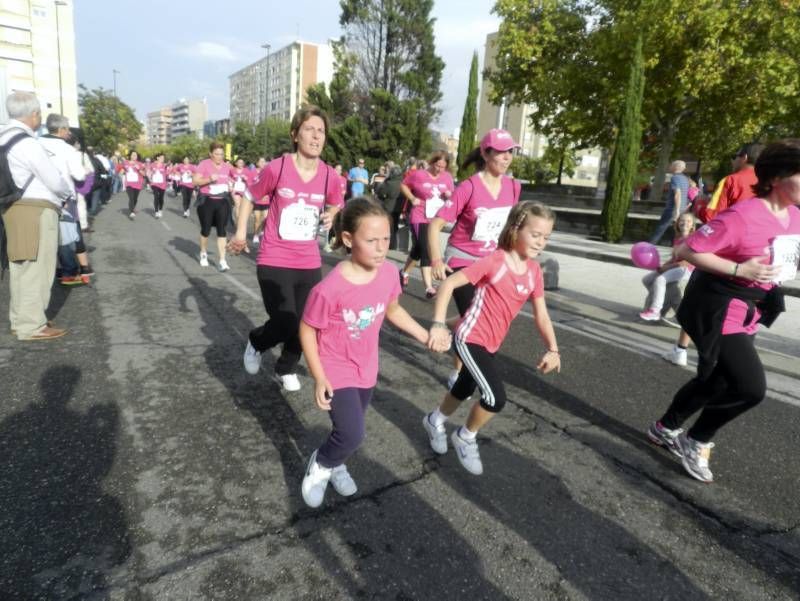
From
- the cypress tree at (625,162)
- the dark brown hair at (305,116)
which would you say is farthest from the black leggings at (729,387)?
the cypress tree at (625,162)

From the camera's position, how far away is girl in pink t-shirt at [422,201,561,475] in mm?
2928

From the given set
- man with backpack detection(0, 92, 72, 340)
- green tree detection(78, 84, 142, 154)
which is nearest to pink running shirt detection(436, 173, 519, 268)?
man with backpack detection(0, 92, 72, 340)

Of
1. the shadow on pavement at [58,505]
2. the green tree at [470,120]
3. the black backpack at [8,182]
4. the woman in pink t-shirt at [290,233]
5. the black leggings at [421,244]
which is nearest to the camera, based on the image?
the shadow on pavement at [58,505]

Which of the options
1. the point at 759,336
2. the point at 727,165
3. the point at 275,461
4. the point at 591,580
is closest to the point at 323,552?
the point at 275,461

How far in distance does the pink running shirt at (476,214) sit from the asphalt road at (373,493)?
119cm

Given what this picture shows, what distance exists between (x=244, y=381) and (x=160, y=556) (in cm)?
210

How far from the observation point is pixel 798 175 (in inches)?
108

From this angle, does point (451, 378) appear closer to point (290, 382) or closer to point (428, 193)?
point (290, 382)

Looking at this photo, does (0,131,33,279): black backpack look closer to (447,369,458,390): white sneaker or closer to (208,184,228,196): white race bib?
(447,369,458,390): white sneaker

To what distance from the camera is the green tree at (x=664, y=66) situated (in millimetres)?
18891

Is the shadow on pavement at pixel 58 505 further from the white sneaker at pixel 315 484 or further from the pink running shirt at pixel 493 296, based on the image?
the pink running shirt at pixel 493 296

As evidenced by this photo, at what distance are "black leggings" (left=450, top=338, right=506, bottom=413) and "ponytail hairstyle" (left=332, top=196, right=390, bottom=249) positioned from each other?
3.17ft

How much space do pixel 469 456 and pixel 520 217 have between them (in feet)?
4.55

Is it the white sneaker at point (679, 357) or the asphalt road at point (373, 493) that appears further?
the white sneaker at point (679, 357)
